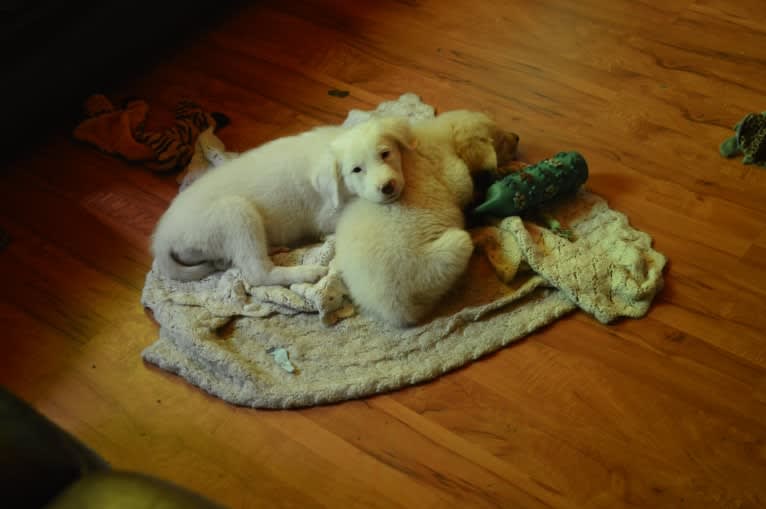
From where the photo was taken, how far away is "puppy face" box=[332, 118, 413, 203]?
158 cm

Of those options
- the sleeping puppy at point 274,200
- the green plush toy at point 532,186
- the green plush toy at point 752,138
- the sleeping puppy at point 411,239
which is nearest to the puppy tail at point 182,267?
the sleeping puppy at point 274,200

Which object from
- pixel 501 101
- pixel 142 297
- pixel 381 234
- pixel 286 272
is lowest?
pixel 142 297

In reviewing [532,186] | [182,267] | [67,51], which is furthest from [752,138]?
[67,51]

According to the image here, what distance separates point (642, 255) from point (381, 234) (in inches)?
26.1

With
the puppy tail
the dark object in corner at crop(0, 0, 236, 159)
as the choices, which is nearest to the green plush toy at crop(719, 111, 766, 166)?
the puppy tail

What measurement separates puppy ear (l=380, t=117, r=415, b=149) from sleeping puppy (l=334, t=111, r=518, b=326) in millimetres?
31

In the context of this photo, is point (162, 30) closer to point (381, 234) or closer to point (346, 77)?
point (346, 77)

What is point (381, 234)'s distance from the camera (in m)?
1.56

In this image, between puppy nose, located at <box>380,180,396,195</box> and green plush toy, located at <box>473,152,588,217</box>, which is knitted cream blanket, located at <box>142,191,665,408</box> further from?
puppy nose, located at <box>380,180,396,195</box>

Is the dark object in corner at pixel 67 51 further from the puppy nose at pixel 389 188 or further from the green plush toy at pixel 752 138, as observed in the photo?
the green plush toy at pixel 752 138

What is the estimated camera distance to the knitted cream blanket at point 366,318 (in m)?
1.56

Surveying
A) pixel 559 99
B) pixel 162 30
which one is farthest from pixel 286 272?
Answer: pixel 162 30

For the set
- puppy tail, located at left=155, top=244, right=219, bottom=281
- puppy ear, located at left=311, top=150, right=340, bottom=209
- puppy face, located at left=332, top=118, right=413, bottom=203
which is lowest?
puppy tail, located at left=155, top=244, right=219, bottom=281

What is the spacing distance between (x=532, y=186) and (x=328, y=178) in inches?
20.5
